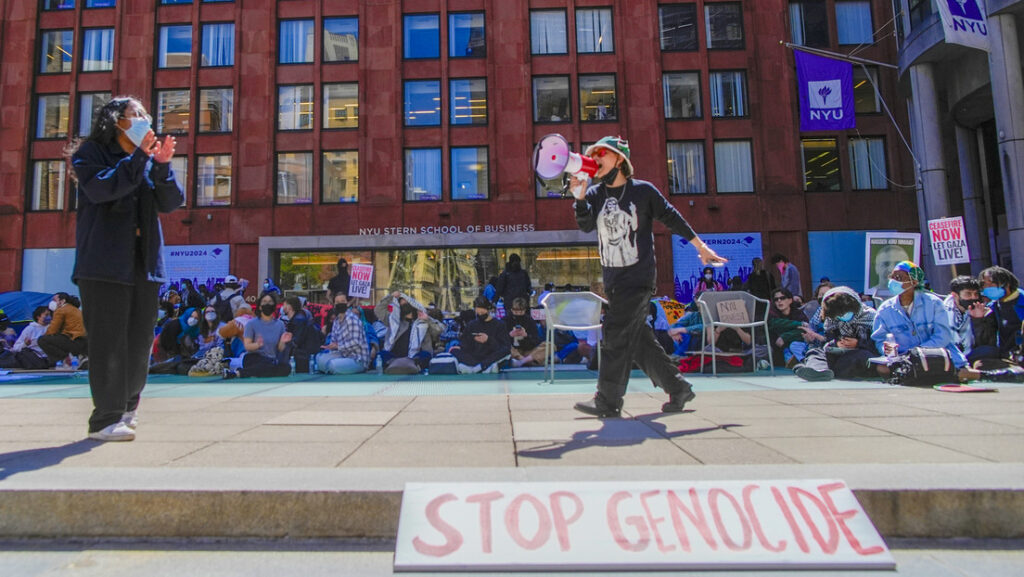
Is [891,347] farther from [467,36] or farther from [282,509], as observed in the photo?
[467,36]

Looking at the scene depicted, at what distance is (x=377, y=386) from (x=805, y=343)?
6374 mm

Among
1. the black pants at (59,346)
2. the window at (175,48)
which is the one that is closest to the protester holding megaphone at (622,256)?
the black pants at (59,346)

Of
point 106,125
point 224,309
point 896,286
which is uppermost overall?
point 106,125

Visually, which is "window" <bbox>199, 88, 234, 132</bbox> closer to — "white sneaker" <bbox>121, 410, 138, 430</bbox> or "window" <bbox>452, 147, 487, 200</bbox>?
"window" <bbox>452, 147, 487, 200</bbox>

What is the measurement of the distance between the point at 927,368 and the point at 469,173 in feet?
58.3

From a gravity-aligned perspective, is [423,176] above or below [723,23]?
below

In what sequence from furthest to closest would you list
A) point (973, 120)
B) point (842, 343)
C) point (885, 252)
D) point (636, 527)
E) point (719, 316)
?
point (973, 120) → point (885, 252) → point (719, 316) → point (842, 343) → point (636, 527)

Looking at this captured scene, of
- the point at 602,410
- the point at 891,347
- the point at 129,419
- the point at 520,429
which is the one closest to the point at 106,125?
the point at 129,419

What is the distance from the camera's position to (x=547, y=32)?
75.3 feet

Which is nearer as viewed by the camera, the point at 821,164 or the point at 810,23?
the point at 821,164

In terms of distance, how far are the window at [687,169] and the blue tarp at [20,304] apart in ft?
64.6

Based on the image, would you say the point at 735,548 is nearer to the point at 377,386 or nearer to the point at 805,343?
the point at 377,386

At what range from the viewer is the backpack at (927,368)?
6445 millimetres

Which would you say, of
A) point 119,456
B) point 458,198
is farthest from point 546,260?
point 119,456
